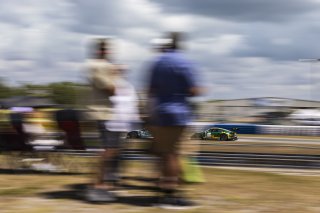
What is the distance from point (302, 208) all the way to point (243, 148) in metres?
21.3

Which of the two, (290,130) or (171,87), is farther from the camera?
(290,130)

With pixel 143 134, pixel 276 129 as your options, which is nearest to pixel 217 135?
pixel 276 129

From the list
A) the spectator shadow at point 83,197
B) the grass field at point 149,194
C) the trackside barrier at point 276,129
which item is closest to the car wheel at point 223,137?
the trackside barrier at point 276,129

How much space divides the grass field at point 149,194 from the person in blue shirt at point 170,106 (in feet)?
1.00

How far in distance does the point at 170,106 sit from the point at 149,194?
1.15m

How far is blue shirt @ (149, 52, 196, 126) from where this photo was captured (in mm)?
4699

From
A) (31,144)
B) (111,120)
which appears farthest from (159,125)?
(31,144)

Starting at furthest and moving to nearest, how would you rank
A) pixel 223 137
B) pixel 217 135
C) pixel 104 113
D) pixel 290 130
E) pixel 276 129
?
pixel 276 129, pixel 290 130, pixel 217 135, pixel 223 137, pixel 104 113

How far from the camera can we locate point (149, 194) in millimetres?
5387

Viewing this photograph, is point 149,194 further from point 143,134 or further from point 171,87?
point 143,134

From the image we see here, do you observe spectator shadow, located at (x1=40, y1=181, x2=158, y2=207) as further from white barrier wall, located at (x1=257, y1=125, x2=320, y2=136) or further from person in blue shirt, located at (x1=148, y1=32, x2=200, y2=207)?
white barrier wall, located at (x1=257, y1=125, x2=320, y2=136)

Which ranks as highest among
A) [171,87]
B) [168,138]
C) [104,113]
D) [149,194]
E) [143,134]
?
[171,87]

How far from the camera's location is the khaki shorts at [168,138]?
473 cm

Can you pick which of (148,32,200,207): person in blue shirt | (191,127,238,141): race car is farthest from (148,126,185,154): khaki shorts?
(191,127,238,141): race car
